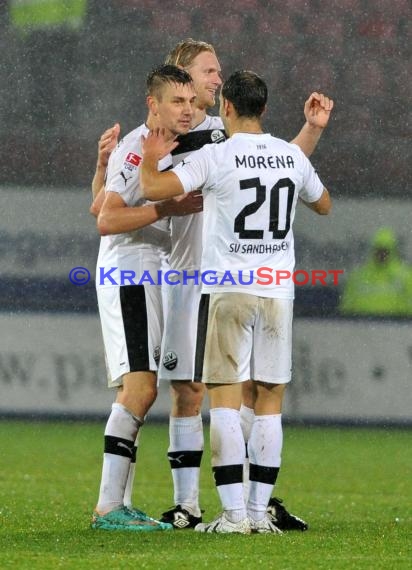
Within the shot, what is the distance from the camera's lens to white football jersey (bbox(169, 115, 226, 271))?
4559mm

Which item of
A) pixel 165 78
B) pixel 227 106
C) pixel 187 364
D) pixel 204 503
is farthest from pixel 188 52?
pixel 204 503

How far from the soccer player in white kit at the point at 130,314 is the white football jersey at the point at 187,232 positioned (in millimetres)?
120

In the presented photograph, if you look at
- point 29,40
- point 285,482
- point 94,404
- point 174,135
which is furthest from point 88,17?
point 174,135

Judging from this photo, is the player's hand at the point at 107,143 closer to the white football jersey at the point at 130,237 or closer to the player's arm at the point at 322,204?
the white football jersey at the point at 130,237

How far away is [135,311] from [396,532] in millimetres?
1090

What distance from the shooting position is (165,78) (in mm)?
4379

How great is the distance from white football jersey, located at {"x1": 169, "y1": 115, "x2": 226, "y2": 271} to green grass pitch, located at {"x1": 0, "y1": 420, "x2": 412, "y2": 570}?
90 centimetres

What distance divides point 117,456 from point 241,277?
732mm

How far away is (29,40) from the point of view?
37.0 ft

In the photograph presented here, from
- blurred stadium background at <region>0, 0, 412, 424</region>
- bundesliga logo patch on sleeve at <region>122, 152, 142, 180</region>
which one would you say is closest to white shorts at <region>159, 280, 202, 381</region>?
bundesliga logo patch on sleeve at <region>122, 152, 142, 180</region>

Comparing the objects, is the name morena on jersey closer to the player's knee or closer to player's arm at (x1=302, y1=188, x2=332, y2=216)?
player's arm at (x1=302, y1=188, x2=332, y2=216)

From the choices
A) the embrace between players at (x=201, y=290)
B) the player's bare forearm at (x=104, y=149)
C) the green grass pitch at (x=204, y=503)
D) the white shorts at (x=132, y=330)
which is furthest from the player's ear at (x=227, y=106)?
the green grass pitch at (x=204, y=503)

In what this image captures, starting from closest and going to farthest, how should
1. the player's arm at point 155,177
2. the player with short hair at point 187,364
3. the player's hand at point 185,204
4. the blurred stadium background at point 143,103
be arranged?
the player's arm at point 155,177 < the player's hand at point 185,204 < the player with short hair at point 187,364 < the blurred stadium background at point 143,103

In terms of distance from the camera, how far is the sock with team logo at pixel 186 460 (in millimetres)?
4520
